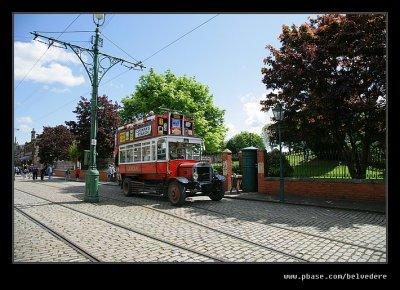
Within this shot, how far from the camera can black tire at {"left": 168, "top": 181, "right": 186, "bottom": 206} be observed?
11.0 meters

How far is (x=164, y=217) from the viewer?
8.87m

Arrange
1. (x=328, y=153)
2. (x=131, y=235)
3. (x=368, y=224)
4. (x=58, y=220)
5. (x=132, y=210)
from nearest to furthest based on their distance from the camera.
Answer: (x=131, y=235) → (x=368, y=224) → (x=58, y=220) → (x=132, y=210) → (x=328, y=153)

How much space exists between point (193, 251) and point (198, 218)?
3292 millimetres

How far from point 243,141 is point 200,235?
82165mm

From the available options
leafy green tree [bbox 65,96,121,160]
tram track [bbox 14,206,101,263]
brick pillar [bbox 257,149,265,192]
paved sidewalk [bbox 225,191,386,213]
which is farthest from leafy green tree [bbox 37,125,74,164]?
paved sidewalk [bbox 225,191,386,213]

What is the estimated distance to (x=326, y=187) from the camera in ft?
39.6

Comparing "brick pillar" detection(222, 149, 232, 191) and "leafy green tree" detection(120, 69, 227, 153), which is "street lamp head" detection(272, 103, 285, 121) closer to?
"brick pillar" detection(222, 149, 232, 191)

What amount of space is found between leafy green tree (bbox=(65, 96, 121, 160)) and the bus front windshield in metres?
20.9

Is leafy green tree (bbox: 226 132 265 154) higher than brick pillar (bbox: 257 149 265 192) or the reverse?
higher

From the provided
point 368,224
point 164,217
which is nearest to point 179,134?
point 164,217

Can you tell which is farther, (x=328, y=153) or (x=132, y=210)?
(x=328, y=153)

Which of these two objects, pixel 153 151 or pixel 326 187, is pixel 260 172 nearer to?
pixel 326 187

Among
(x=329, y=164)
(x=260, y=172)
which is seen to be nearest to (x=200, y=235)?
(x=329, y=164)
